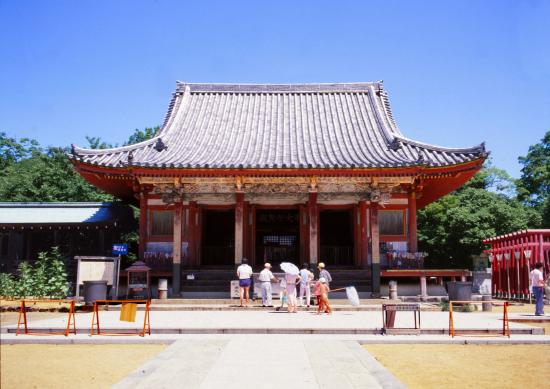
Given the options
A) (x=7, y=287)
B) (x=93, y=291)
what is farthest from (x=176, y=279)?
(x=7, y=287)

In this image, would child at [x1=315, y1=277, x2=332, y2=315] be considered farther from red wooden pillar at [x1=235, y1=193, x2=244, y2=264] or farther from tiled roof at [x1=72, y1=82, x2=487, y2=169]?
tiled roof at [x1=72, y1=82, x2=487, y2=169]

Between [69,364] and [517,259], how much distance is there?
70.3 feet

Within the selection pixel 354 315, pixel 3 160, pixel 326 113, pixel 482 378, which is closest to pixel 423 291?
pixel 354 315

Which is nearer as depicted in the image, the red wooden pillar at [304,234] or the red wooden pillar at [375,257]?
the red wooden pillar at [375,257]

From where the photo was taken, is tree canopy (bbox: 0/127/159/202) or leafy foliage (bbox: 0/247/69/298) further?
tree canopy (bbox: 0/127/159/202)

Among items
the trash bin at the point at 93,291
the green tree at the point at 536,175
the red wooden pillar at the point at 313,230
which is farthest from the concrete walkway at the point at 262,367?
the green tree at the point at 536,175

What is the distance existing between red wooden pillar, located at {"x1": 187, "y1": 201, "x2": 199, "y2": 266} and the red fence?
14739mm

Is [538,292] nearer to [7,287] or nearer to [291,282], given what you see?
[291,282]

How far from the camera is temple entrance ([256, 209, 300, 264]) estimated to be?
1024 inches

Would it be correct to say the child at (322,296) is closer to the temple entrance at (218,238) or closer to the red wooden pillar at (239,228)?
the red wooden pillar at (239,228)

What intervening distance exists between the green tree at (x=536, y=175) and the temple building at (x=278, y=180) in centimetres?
2756

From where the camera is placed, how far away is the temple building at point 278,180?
21188mm

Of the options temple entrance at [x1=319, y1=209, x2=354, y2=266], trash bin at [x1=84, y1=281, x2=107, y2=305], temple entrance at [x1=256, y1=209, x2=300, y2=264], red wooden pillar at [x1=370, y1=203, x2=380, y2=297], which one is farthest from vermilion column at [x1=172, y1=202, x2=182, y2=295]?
red wooden pillar at [x1=370, y1=203, x2=380, y2=297]

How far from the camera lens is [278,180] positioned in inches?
855
